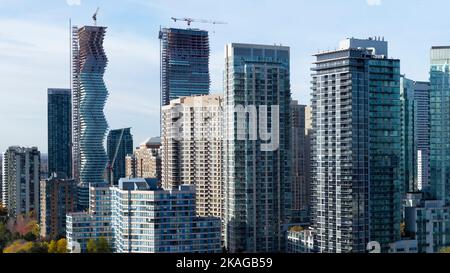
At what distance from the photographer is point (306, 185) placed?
10.3 meters

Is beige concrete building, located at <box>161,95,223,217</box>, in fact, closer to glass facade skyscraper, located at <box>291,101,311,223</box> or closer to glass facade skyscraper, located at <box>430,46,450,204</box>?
glass facade skyscraper, located at <box>291,101,311,223</box>

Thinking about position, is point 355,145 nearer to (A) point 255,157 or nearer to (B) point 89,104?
(A) point 255,157

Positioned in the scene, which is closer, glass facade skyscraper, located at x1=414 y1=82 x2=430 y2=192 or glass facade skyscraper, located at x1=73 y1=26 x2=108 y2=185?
glass facade skyscraper, located at x1=414 y1=82 x2=430 y2=192

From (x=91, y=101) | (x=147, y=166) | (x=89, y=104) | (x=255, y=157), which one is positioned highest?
(x=91, y=101)

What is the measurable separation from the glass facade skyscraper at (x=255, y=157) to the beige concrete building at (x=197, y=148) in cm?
26

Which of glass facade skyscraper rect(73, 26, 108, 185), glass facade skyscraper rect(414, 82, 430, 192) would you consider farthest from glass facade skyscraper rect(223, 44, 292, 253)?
glass facade skyscraper rect(73, 26, 108, 185)

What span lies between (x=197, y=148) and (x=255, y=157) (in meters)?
1.52

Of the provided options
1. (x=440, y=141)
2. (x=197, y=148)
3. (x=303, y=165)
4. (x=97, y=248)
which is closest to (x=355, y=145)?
(x=440, y=141)

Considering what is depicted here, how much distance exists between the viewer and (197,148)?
11.0 m

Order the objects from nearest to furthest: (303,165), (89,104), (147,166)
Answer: (303,165), (147,166), (89,104)

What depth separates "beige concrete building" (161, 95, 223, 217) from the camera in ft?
33.1

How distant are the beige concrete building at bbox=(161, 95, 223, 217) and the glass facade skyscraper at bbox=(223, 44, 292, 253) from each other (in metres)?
0.26
